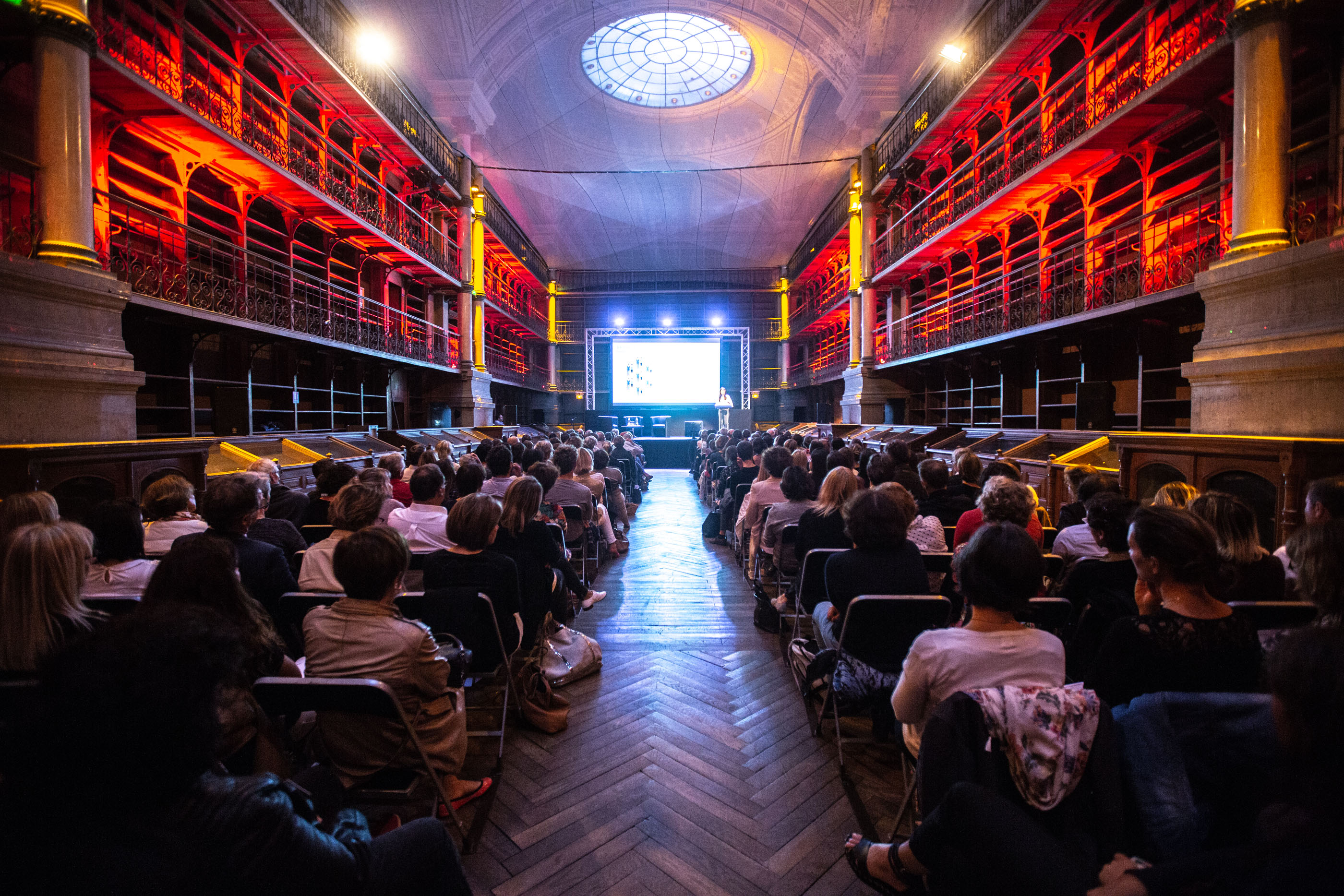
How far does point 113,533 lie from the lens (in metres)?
2.12

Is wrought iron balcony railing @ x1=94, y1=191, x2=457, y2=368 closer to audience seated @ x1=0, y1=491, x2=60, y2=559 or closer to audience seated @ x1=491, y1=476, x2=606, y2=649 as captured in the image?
audience seated @ x1=0, y1=491, x2=60, y2=559

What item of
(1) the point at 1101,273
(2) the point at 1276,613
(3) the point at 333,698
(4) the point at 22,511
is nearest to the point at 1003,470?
(2) the point at 1276,613

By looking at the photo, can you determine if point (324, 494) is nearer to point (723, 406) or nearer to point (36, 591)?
point (36, 591)

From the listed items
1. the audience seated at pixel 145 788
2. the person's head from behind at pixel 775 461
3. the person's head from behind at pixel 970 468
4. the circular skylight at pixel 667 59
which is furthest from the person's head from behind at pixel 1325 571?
the circular skylight at pixel 667 59

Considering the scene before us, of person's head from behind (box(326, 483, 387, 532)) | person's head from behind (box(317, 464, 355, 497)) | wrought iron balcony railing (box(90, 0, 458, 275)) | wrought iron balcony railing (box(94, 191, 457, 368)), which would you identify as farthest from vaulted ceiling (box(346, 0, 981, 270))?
person's head from behind (box(326, 483, 387, 532))

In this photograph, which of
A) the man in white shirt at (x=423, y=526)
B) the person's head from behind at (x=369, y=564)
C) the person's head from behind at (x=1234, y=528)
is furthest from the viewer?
the man in white shirt at (x=423, y=526)

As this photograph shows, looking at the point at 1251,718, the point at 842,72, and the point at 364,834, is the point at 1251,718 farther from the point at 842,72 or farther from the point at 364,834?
the point at 842,72

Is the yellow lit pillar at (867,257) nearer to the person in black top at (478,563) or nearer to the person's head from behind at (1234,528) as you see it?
the person's head from behind at (1234,528)

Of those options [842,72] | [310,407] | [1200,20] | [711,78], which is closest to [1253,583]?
[1200,20]

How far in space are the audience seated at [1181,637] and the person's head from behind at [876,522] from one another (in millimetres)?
855

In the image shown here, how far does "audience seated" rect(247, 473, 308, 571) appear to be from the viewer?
2.65m

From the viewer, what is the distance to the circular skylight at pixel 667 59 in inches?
506

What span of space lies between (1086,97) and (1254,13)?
11.5 feet

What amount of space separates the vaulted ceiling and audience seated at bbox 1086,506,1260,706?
426 inches
